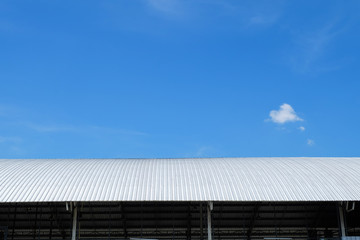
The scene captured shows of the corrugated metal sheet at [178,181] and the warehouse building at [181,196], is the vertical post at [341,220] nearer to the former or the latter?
the warehouse building at [181,196]

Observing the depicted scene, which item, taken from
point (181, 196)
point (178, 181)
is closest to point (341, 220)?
point (181, 196)

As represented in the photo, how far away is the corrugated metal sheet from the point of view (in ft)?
89.6

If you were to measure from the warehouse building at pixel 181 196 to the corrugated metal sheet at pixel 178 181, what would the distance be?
2.6 inches

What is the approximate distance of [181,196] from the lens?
89.6 ft

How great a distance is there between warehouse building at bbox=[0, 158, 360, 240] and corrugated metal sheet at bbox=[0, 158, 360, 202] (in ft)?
0.22

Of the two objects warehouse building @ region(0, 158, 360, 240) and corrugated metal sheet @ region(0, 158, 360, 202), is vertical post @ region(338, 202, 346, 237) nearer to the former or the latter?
warehouse building @ region(0, 158, 360, 240)

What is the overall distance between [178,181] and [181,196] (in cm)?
229

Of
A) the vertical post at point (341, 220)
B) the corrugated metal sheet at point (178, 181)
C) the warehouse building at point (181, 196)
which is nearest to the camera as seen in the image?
the corrugated metal sheet at point (178, 181)

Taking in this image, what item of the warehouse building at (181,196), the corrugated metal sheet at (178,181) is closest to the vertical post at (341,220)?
the warehouse building at (181,196)

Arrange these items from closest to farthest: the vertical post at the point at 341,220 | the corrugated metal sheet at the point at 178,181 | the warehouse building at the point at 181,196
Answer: the corrugated metal sheet at the point at 178,181 → the warehouse building at the point at 181,196 → the vertical post at the point at 341,220

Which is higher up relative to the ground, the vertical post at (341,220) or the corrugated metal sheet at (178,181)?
the corrugated metal sheet at (178,181)

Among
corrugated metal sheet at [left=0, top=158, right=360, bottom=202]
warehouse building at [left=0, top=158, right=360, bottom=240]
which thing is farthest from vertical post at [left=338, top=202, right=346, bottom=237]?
corrugated metal sheet at [left=0, top=158, right=360, bottom=202]

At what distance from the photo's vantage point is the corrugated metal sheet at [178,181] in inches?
1075

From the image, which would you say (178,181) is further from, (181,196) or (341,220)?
(341,220)
